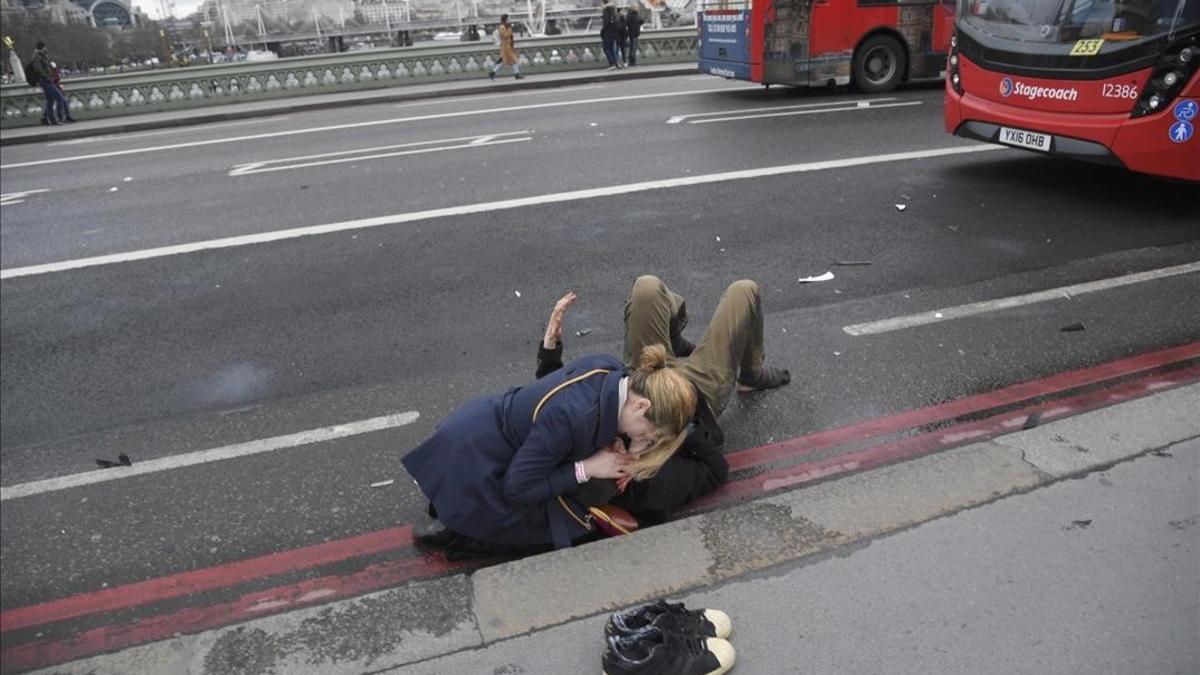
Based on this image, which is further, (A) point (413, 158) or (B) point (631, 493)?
(A) point (413, 158)

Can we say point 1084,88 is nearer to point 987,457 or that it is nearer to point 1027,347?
point 1027,347

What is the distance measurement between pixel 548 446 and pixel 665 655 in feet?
2.80

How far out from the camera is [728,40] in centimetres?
1415

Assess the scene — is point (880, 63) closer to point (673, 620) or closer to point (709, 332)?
point (709, 332)

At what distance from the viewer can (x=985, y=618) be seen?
262cm

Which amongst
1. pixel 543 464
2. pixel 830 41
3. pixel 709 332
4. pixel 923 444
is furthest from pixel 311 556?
pixel 830 41

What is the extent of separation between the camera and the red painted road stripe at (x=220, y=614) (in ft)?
9.87

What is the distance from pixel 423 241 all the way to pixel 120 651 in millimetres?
4861

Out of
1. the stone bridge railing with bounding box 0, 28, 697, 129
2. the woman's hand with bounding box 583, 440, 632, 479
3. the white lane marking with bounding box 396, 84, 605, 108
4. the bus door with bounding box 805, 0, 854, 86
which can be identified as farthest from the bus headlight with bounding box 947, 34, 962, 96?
the stone bridge railing with bounding box 0, 28, 697, 129

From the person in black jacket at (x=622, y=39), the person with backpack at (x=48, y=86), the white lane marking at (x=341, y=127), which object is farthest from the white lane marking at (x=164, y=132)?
the person in black jacket at (x=622, y=39)

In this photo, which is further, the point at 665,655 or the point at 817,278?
the point at 817,278

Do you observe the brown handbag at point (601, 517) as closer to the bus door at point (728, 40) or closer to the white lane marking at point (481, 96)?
the bus door at point (728, 40)

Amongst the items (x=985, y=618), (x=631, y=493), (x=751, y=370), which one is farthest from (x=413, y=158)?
(x=985, y=618)

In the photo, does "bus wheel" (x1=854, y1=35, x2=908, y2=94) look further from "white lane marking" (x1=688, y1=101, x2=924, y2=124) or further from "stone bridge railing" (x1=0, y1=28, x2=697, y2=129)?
"stone bridge railing" (x1=0, y1=28, x2=697, y2=129)
